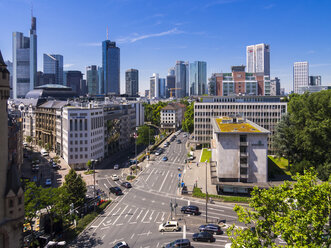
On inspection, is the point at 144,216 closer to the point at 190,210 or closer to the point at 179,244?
the point at 190,210

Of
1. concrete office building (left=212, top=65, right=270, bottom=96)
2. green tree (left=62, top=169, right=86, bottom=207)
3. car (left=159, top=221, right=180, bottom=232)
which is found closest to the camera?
car (left=159, top=221, right=180, bottom=232)

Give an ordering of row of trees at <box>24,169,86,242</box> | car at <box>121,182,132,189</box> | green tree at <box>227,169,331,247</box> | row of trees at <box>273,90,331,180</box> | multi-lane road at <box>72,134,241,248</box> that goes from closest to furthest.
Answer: green tree at <box>227,169,331,247</box> < row of trees at <box>24,169,86,242</box> < multi-lane road at <box>72,134,241,248</box> < car at <box>121,182,132,189</box> < row of trees at <box>273,90,331,180</box>

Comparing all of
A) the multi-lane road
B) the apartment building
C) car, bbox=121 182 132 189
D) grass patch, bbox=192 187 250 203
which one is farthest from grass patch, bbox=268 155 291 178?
the apartment building

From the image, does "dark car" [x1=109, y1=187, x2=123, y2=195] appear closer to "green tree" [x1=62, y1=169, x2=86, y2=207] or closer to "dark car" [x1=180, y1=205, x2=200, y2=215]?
"green tree" [x1=62, y1=169, x2=86, y2=207]

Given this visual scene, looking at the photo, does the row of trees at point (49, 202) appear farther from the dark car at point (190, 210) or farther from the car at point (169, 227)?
the dark car at point (190, 210)

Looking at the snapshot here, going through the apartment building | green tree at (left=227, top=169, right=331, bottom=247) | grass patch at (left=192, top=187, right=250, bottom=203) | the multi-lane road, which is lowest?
the multi-lane road

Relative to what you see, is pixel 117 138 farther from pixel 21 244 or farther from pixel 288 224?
pixel 288 224

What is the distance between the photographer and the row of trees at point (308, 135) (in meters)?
68.5

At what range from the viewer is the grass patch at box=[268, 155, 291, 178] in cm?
7089

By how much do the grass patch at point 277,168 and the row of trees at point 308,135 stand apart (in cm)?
265

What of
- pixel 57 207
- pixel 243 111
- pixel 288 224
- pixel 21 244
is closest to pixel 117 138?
pixel 243 111

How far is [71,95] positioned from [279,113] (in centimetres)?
14063

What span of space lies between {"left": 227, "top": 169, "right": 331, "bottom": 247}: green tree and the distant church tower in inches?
806

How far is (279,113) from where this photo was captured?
331 feet
